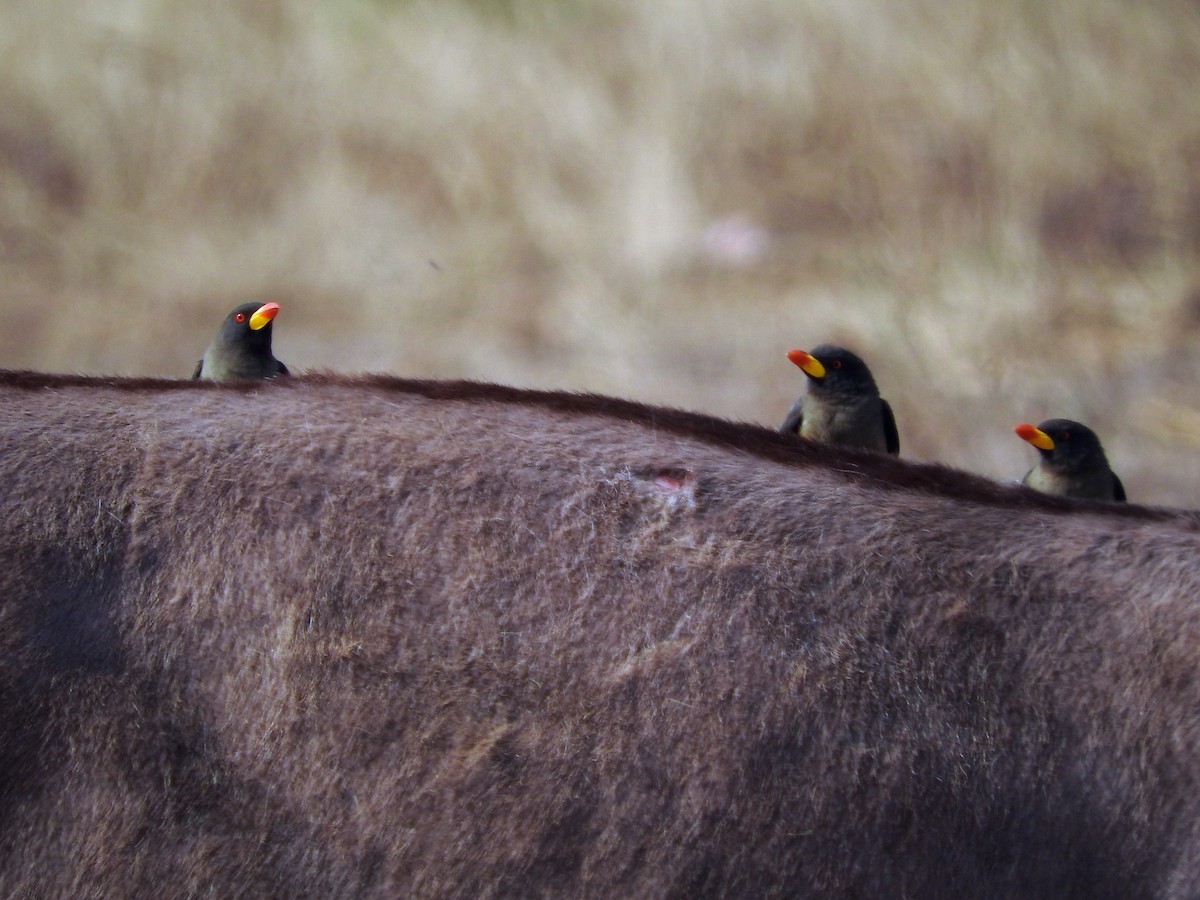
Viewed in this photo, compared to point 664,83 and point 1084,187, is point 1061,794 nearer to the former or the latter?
point 1084,187

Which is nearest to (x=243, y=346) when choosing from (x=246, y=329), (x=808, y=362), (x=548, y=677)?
(x=246, y=329)

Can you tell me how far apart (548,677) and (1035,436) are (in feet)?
3.85

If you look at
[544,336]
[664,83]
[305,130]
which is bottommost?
[544,336]

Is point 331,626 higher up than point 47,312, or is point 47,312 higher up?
point 47,312

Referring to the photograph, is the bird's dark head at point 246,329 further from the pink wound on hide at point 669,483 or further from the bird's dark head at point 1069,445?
the bird's dark head at point 1069,445

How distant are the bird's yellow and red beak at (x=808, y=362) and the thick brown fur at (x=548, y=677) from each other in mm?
767

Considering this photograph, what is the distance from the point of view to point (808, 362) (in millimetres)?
2379

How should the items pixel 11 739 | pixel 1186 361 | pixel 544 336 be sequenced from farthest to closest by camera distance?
pixel 544 336, pixel 1186 361, pixel 11 739

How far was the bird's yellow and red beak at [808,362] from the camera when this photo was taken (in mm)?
2348

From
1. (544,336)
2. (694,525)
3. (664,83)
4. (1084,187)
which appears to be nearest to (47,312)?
(544,336)

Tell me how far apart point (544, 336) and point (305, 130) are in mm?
978

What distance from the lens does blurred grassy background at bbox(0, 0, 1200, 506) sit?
10.8 feet

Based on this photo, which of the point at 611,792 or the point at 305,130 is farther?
the point at 305,130

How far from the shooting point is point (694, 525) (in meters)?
1.57
